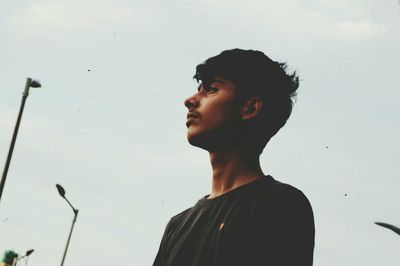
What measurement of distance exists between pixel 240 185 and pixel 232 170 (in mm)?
138

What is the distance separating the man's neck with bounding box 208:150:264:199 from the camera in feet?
10.2

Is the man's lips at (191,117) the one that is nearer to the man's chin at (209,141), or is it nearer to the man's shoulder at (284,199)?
the man's chin at (209,141)

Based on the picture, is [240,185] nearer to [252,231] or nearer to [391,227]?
[252,231]

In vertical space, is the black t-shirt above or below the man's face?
below

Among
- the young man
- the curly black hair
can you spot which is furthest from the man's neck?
the curly black hair

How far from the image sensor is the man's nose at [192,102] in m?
3.40

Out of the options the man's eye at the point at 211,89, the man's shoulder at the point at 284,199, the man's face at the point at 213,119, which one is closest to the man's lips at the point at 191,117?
the man's face at the point at 213,119

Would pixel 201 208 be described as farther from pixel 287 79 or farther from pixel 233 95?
pixel 287 79

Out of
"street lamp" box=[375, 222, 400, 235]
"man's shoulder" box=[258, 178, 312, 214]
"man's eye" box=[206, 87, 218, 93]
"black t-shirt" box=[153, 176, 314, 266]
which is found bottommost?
"black t-shirt" box=[153, 176, 314, 266]

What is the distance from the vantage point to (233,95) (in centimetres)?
338

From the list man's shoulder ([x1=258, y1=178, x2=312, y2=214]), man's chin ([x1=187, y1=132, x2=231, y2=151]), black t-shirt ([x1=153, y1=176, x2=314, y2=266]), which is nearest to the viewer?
black t-shirt ([x1=153, y1=176, x2=314, y2=266])

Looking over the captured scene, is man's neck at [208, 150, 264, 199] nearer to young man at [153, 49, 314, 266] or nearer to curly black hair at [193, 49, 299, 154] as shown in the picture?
young man at [153, 49, 314, 266]

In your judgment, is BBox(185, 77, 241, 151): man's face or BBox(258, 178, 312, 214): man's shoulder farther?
BBox(185, 77, 241, 151): man's face

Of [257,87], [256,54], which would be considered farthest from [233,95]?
[256,54]
